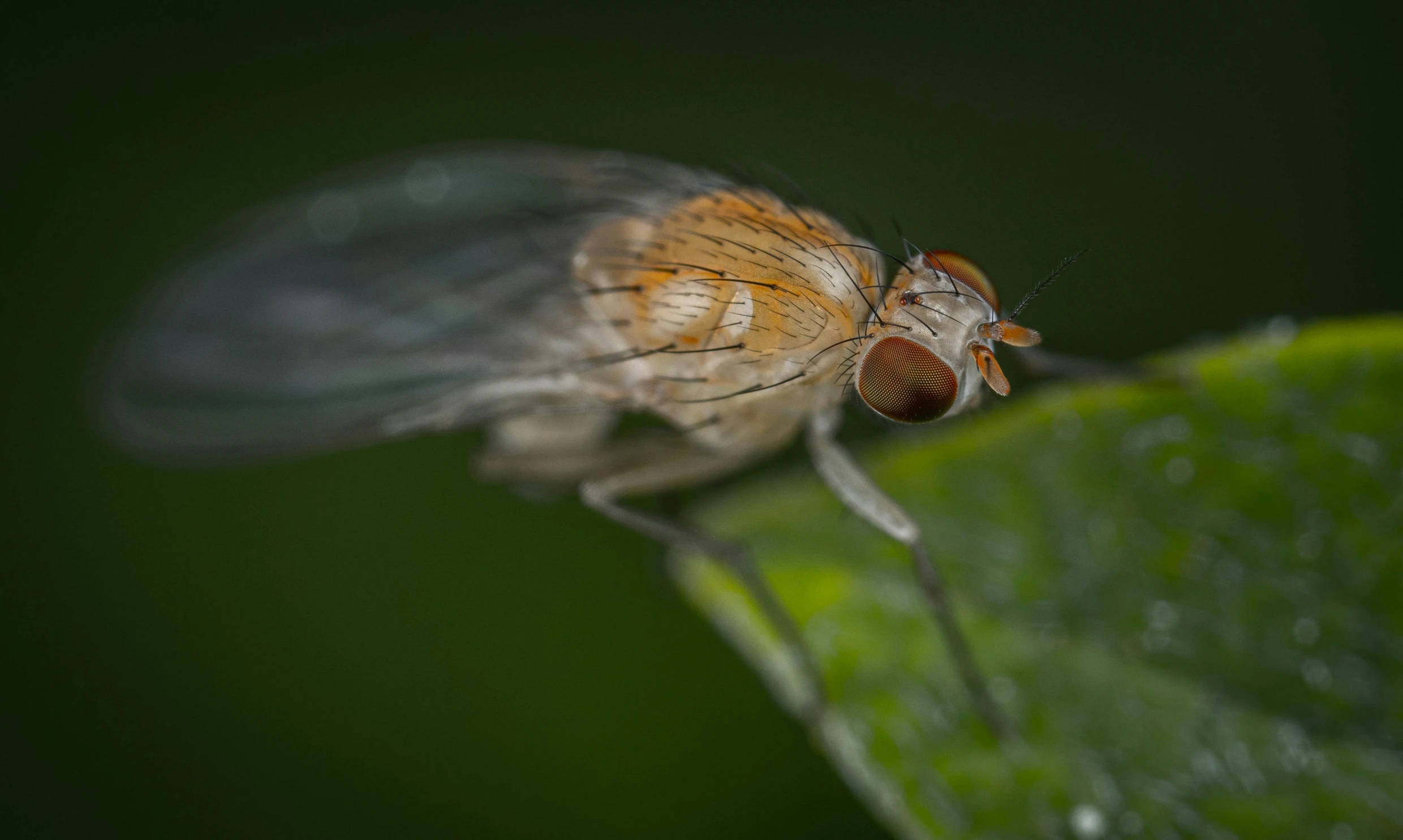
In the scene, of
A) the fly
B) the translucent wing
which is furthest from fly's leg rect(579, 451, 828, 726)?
the translucent wing

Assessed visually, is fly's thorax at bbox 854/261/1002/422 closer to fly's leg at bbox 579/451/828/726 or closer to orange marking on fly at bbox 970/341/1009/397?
orange marking on fly at bbox 970/341/1009/397

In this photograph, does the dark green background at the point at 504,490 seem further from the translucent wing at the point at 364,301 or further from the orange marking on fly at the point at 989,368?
the orange marking on fly at the point at 989,368

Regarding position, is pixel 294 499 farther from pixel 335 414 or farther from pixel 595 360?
pixel 595 360

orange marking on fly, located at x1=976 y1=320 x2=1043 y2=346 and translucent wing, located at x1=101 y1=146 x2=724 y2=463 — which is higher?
translucent wing, located at x1=101 y1=146 x2=724 y2=463

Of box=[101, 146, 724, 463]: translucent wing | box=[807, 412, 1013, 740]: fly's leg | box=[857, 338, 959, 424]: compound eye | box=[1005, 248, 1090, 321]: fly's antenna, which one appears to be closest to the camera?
box=[807, 412, 1013, 740]: fly's leg

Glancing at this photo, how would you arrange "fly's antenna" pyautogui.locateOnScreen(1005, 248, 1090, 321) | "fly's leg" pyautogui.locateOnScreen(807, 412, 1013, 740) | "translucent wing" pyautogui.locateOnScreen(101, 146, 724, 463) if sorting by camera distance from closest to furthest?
1. "fly's leg" pyautogui.locateOnScreen(807, 412, 1013, 740)
2. "fly's antenna" pyautogui.locateOnScreen(1005, 248, 1090, 321)
3. "translucent wing" pyautogui.locateOnScreen(101, 146, 724, 463)

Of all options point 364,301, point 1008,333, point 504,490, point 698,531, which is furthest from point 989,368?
point 364,301

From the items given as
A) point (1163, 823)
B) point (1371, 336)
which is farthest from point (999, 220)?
point (1163, 823)

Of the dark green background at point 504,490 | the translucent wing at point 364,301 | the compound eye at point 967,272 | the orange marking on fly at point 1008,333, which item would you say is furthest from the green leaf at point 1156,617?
the translucent wing at point 364,301
